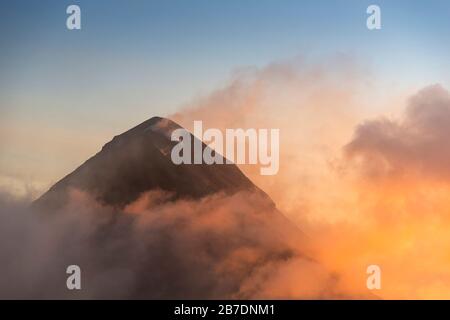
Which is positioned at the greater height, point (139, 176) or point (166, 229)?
point (139, 176)

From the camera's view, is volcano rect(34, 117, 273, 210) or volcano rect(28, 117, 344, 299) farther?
volcano rect(34, 117, 273, 210)

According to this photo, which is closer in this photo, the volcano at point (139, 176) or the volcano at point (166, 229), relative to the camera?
the volcano at point (166, 229)

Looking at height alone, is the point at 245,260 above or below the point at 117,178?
below

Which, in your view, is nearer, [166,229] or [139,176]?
[166,229]

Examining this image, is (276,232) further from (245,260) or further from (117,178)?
(117,178)

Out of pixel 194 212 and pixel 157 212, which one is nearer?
pixel 194 212

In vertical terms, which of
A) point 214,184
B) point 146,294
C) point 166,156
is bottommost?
point 146,294
